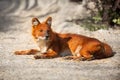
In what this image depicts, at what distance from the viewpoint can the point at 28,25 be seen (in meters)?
12.4

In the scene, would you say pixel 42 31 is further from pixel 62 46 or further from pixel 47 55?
pixel 62 46

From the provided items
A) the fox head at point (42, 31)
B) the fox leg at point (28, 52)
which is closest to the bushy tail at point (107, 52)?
the fox head at point (42, 31)

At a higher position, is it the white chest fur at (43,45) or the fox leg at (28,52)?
the white chest fur at (43,45)

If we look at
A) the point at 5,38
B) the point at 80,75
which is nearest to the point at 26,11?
the point at 5,38

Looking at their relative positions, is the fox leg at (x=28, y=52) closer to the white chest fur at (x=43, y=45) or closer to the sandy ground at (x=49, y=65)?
the sandy ground at (x=49, y=65)

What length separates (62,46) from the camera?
31.0ft

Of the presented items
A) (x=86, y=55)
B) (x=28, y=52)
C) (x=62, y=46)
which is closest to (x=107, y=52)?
(x=86, y=55)

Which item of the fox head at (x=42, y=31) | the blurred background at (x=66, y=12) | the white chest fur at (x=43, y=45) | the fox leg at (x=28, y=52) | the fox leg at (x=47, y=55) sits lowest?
the blurred background at (x=66, y=12)

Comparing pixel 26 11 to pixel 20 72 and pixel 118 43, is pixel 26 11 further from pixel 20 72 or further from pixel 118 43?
pixel 20 72

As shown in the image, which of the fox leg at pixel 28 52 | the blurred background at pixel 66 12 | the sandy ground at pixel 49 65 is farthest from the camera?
the blurred background at pixel 66 12

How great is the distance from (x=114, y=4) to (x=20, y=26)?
233 cm

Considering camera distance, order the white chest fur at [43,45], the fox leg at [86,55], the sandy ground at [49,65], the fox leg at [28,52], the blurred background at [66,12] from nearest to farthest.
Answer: the sandy ground at [49,65], the fox leg at [86,55], the white chest fur at [43,45], the fox leg at [28,52], the blurred background at [66,12]

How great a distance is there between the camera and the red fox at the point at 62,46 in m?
9.12

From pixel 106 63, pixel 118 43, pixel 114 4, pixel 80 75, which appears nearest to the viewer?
pixel 80 75
